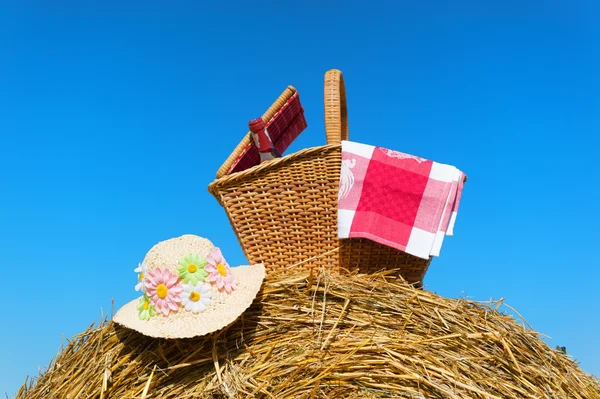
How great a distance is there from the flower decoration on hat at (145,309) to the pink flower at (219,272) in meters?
0.21

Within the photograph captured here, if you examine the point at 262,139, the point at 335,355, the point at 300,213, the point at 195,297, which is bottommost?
the point at 335,355

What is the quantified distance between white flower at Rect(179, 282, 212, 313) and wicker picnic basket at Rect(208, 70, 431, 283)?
16.5 inches

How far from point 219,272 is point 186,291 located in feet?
0.42

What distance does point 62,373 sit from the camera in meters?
2.22

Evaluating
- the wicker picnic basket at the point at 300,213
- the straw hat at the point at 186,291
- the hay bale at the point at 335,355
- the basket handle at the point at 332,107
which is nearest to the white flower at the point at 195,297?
the straw hat at the point at 186,291

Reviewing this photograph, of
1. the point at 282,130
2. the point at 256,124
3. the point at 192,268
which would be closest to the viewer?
the point at 192,268

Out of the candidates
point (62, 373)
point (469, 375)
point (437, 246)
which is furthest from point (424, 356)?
point (62, 373)

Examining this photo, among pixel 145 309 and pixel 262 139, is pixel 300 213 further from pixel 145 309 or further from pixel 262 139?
pixel 145 309

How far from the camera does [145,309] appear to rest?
2047 millimetres

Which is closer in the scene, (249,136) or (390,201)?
(390,201)

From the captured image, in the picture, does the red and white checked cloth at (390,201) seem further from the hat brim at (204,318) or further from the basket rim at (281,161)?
the hat brim at (204,318)

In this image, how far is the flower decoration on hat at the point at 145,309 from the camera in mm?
2021

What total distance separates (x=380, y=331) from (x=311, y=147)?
75cm

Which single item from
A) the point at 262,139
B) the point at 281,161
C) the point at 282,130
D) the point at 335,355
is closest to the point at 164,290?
the point at 335,355
